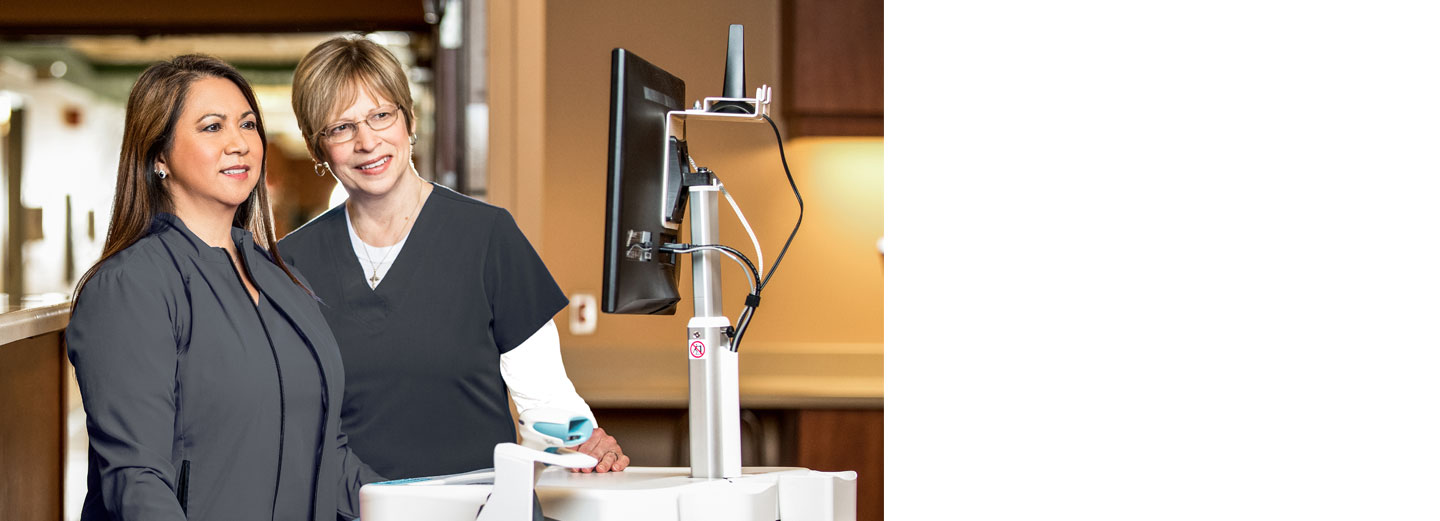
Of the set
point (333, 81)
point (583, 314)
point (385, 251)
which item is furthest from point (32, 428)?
point (583, 314)

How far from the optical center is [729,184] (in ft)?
11.1

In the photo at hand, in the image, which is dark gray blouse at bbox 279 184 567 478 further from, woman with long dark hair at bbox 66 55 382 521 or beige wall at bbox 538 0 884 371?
beige wall at bbox 538 0 884 371

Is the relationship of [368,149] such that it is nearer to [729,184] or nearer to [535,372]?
[535,372]

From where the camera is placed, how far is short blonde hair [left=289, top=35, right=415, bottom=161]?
1.81 m

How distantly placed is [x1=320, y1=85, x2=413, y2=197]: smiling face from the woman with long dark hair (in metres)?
0.19

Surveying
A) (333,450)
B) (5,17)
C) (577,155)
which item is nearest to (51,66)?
(5,17)

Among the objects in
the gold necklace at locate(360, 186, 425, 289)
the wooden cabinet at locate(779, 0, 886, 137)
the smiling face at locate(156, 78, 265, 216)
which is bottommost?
the gold necklace at locate(360, 186, 425, 289)

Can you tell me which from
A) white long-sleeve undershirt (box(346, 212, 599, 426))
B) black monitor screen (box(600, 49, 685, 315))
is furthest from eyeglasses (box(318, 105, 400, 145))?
black monitor screen (box(600, 49, 685, 315))

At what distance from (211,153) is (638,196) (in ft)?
2.00

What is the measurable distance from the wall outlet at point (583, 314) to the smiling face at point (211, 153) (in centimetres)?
183

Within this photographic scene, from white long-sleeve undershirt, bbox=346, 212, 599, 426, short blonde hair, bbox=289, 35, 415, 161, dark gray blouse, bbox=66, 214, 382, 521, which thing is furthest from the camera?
white long-sleeve undershirt, bbox=346, 212, 599, 426

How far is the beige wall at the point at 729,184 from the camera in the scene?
332cm
